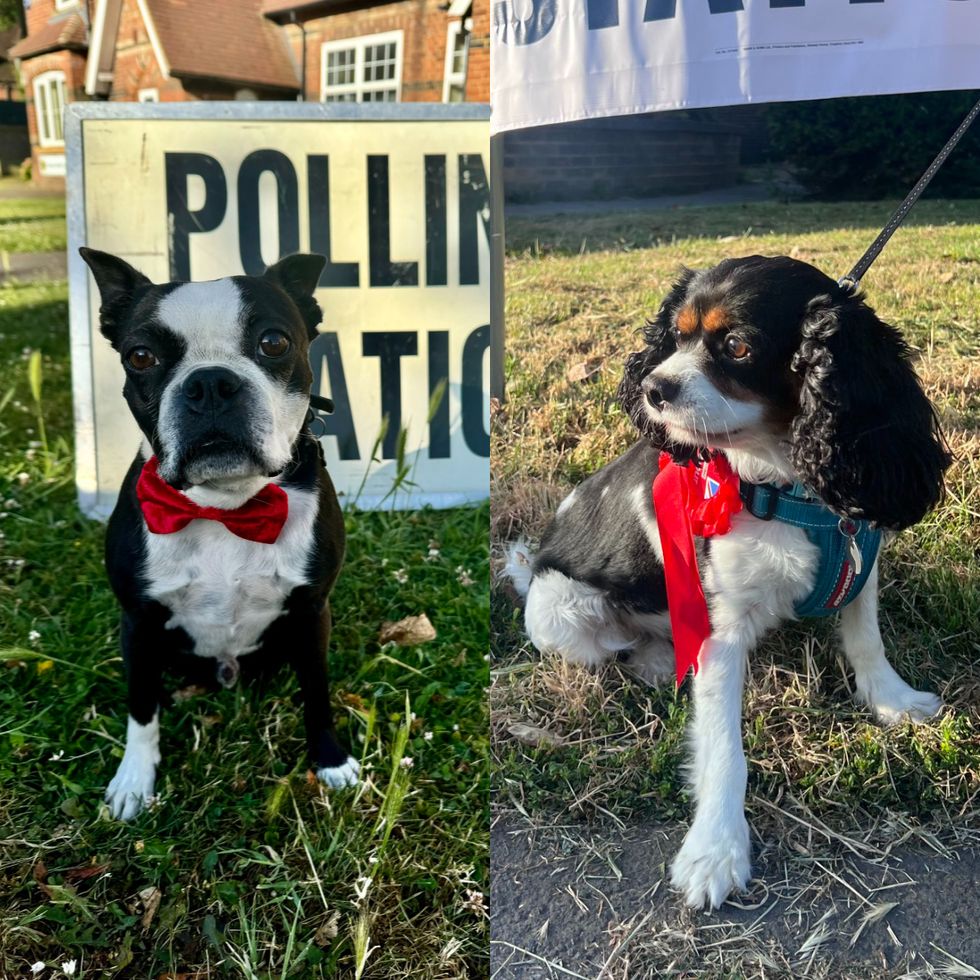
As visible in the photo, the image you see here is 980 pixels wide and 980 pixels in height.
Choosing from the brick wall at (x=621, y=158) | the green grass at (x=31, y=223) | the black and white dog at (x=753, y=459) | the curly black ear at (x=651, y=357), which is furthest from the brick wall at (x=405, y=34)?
the black and white dog at (x=753, y=459)

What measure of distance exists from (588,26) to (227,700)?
5.52 ft

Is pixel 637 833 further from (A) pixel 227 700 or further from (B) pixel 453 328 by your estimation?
(B) pixel 453 328

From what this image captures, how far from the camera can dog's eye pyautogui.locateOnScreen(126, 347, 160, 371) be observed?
160cm

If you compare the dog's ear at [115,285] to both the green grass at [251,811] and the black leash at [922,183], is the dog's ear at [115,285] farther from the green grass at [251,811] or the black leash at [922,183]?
the black leash at [922,183]

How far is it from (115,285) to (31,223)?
323 cm

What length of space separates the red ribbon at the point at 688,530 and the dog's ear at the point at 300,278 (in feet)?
2.55

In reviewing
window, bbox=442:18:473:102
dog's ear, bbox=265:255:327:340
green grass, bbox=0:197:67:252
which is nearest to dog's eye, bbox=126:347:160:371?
dog's ear, bbox=265:255:327:340

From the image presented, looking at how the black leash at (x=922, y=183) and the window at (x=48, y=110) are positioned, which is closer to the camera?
the black leash at (x=922, y=183)

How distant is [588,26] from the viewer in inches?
60.5

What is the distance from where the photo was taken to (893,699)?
1501 mm

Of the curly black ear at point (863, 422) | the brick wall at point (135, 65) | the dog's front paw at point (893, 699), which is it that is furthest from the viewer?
the brick wall at point (135, 65)

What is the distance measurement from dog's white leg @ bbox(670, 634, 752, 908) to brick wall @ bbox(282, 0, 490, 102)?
5864 millimetres

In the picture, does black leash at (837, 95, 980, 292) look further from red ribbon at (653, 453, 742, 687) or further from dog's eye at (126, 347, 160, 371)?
dog's eye at (126, 347, 160, 371)

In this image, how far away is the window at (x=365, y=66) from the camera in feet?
22.9
